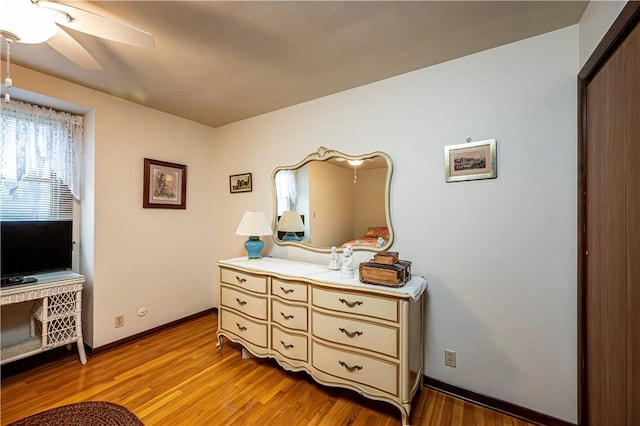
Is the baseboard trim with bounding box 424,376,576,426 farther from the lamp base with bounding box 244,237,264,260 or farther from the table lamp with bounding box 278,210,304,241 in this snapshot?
the lamp base with bounding box 244,237,264,260

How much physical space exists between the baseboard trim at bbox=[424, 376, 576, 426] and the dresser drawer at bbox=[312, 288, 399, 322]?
0.81 m

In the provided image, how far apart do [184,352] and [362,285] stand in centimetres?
191

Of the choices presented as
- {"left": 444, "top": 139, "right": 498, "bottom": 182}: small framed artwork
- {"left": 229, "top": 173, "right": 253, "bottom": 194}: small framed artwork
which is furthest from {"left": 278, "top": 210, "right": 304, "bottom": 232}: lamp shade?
{"left": 444, "top": 139, "right": 498, "bottom": 182}: small framed artwork

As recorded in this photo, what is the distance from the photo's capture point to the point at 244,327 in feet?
7.65

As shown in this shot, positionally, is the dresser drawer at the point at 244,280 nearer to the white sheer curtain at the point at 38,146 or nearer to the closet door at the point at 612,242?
the white sheer curtain at the point at 38,146

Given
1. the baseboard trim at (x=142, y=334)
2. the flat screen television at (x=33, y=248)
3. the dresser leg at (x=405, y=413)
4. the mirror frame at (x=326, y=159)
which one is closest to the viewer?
the dresser leg at (x=405, y=413)

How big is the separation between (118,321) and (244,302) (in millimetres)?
1351

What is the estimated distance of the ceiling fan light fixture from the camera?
107cm

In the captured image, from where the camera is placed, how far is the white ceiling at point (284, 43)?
4.70 ft

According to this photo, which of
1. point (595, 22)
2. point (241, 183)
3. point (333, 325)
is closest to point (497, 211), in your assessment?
point (595, 22)

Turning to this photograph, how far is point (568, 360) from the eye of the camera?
1575mm

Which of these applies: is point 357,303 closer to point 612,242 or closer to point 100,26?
point 612,242

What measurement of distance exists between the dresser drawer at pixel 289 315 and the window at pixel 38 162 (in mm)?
2187

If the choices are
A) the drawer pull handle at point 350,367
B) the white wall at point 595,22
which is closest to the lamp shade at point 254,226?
the drawer pull handle at point 350,367
